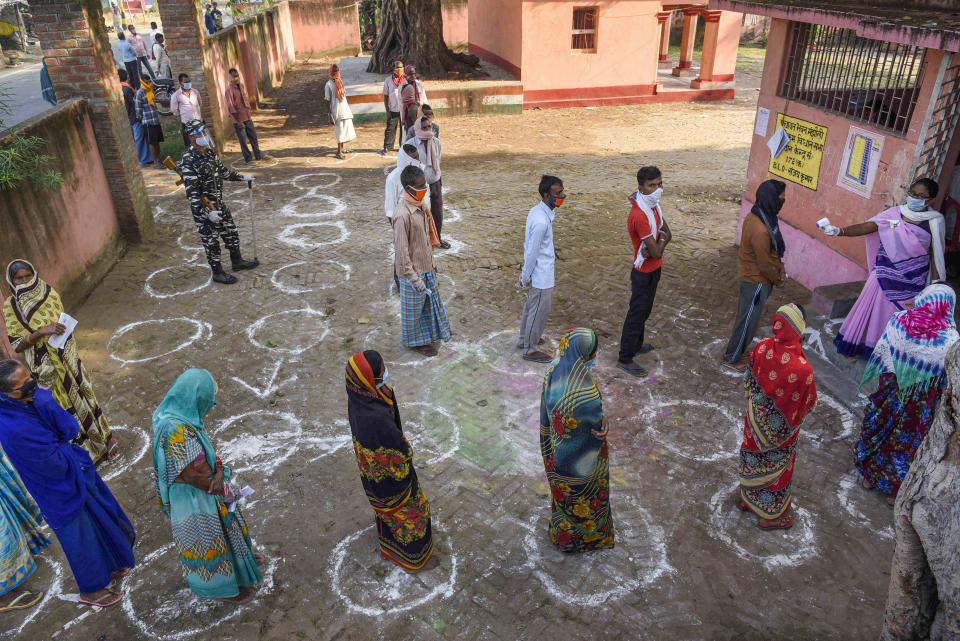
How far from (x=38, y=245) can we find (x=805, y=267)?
29.2 feet

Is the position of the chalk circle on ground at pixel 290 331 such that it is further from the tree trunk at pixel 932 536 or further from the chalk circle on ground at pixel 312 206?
the tree trunk at pixel 932 536

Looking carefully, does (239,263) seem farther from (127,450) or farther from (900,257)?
(900,257)

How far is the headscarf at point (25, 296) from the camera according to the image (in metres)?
4.86

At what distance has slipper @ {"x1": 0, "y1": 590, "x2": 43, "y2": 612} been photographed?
4234 millimetres

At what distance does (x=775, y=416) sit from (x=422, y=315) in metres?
3.56

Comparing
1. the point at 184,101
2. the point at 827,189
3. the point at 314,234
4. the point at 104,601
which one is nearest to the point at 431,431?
the point at 104,601

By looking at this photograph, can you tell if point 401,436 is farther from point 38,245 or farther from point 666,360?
point 38,245

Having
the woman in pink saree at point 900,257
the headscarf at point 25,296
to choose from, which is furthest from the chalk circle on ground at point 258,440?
the woman in pink saree at point 900,257

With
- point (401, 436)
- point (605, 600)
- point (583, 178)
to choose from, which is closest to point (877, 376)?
point (605, 600)

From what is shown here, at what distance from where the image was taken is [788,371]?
4.25 metres

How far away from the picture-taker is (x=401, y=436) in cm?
401

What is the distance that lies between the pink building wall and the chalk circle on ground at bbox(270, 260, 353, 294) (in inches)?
216

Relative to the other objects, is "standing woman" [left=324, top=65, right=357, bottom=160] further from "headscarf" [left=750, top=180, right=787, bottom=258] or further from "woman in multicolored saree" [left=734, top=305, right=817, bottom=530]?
"woman in multicolored saree" [left=734, top=305, right=817, bottom=530]

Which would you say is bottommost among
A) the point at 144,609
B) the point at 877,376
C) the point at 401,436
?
the point at 144,609
